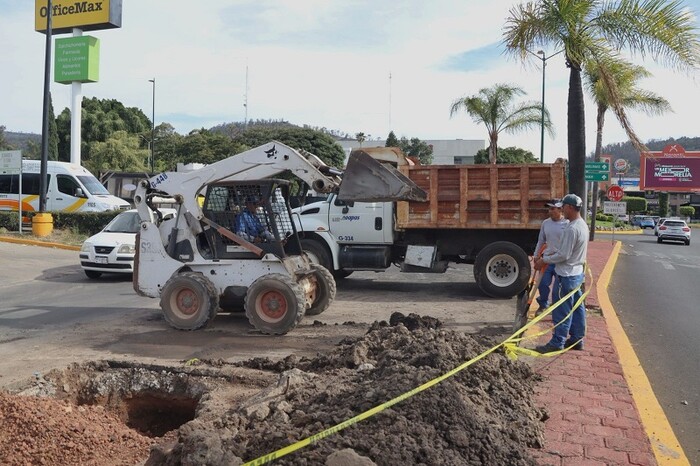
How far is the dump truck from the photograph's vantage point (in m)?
11.9

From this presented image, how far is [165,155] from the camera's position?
59812 mm

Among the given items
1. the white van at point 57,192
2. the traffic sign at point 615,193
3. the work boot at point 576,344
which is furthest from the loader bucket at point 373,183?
the traffic sign at point 615,193

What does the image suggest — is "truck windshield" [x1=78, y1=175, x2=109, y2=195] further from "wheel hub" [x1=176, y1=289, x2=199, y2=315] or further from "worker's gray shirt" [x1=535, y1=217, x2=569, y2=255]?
"worker's gray shirt" [x1=535, y1=217, x2=569, y2=255]

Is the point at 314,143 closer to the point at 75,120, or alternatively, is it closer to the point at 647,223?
the point at 75,120

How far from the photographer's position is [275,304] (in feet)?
28.1

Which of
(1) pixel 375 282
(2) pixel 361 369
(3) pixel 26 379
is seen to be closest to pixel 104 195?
(1) pixel 375 282

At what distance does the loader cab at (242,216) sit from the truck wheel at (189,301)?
533 millimetres

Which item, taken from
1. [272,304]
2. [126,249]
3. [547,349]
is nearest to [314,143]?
[126,249]

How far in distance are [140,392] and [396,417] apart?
11.2ft

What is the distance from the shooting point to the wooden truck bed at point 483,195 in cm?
1184

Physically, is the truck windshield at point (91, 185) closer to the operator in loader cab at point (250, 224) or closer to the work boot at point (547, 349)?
the operator in loader cab at point (250, 224)

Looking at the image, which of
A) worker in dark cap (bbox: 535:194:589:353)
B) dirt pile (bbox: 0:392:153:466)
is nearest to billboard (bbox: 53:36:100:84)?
dirt pile (bbox: 0:392:153:466)

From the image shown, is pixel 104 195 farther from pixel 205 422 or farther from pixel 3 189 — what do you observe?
pixel 205 422

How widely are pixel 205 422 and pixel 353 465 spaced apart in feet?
5.25
